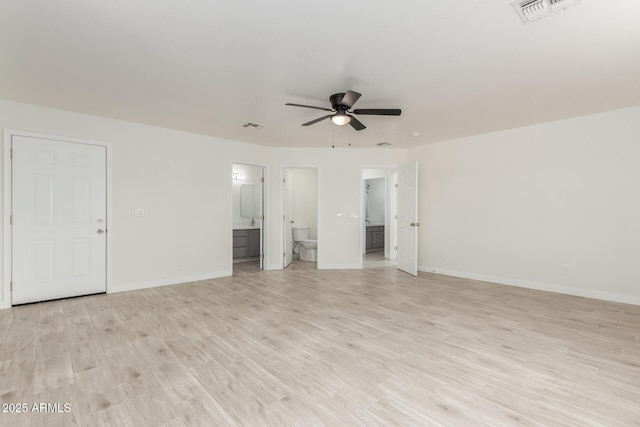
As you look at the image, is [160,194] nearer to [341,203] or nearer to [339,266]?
[341,203]

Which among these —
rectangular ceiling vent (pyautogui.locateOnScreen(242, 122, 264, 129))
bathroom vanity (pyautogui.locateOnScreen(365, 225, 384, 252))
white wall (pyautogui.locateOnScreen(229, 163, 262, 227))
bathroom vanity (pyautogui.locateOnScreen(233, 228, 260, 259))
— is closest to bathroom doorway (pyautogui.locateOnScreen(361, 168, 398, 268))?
bathroom vanity (pyautogui.locateOnScreen(365, 225, 384, 252))

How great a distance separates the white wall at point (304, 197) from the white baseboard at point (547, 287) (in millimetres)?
3342

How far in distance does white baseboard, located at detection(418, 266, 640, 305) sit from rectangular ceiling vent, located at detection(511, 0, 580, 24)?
4.11 meters

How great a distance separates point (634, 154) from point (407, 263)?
3687 mm

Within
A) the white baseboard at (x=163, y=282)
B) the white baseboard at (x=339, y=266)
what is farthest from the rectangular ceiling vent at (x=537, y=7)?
the white baseboard at (x=163, y=282)

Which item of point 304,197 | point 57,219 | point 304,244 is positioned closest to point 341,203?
point 304,244

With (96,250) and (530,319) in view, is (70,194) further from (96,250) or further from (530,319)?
(530,319)

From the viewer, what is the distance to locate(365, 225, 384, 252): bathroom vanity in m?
8.71

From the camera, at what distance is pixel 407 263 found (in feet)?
20.2

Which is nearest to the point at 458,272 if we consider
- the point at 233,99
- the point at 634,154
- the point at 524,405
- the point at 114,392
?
the point at 634,154

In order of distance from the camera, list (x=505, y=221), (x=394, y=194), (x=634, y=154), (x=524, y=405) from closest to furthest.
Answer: (x=524, y=405)
(x=634, y=154)
(x=505, y=221)
(x=394, y=194)

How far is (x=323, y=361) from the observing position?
2506 millimetres

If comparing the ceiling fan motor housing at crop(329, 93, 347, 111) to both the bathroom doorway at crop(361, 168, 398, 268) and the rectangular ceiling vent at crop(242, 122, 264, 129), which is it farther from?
the bathroom doorway at crop(361, 168, 398, 268)

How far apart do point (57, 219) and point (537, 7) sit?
223 inches
